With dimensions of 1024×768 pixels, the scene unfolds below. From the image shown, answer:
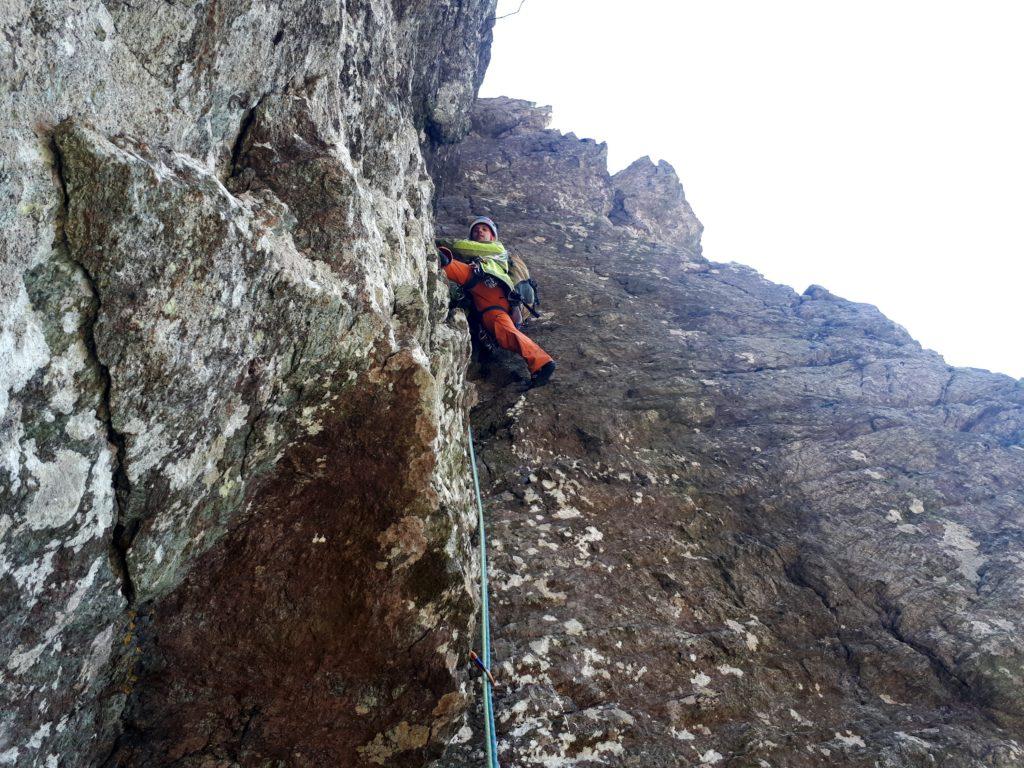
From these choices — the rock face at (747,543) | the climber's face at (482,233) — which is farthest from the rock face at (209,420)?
the climber's face at (482,233)

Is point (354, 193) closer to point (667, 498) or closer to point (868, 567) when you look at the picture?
point (667, 498)

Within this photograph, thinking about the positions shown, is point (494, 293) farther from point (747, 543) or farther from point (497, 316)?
point (747, 543)

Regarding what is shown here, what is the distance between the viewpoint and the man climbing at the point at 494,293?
8508mm

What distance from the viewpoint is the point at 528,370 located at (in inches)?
352

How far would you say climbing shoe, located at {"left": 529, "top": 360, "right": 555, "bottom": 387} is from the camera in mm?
8359

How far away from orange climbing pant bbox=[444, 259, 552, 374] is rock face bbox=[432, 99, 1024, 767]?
46cm

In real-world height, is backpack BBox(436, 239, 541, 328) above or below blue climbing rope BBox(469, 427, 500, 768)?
above

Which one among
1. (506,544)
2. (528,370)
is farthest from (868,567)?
(528,370)

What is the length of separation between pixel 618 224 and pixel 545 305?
23.3ft

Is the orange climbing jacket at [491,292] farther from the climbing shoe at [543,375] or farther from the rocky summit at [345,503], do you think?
the rocky summit at [345,503]

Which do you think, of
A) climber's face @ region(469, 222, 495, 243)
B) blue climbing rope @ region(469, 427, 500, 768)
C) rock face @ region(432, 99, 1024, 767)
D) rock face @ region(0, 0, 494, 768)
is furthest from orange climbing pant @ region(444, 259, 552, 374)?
blue climbing rope @ region(469, 427, 500, 768)

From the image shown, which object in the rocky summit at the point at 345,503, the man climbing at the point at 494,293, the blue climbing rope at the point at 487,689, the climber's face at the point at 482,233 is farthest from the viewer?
the climber's face at the point at 482,233

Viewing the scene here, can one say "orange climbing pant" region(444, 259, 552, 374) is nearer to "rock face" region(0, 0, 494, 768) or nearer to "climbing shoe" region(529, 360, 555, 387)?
"climbing shoe" region(529, 360, 555, 387)

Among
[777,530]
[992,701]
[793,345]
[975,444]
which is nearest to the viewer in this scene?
[992,701]
